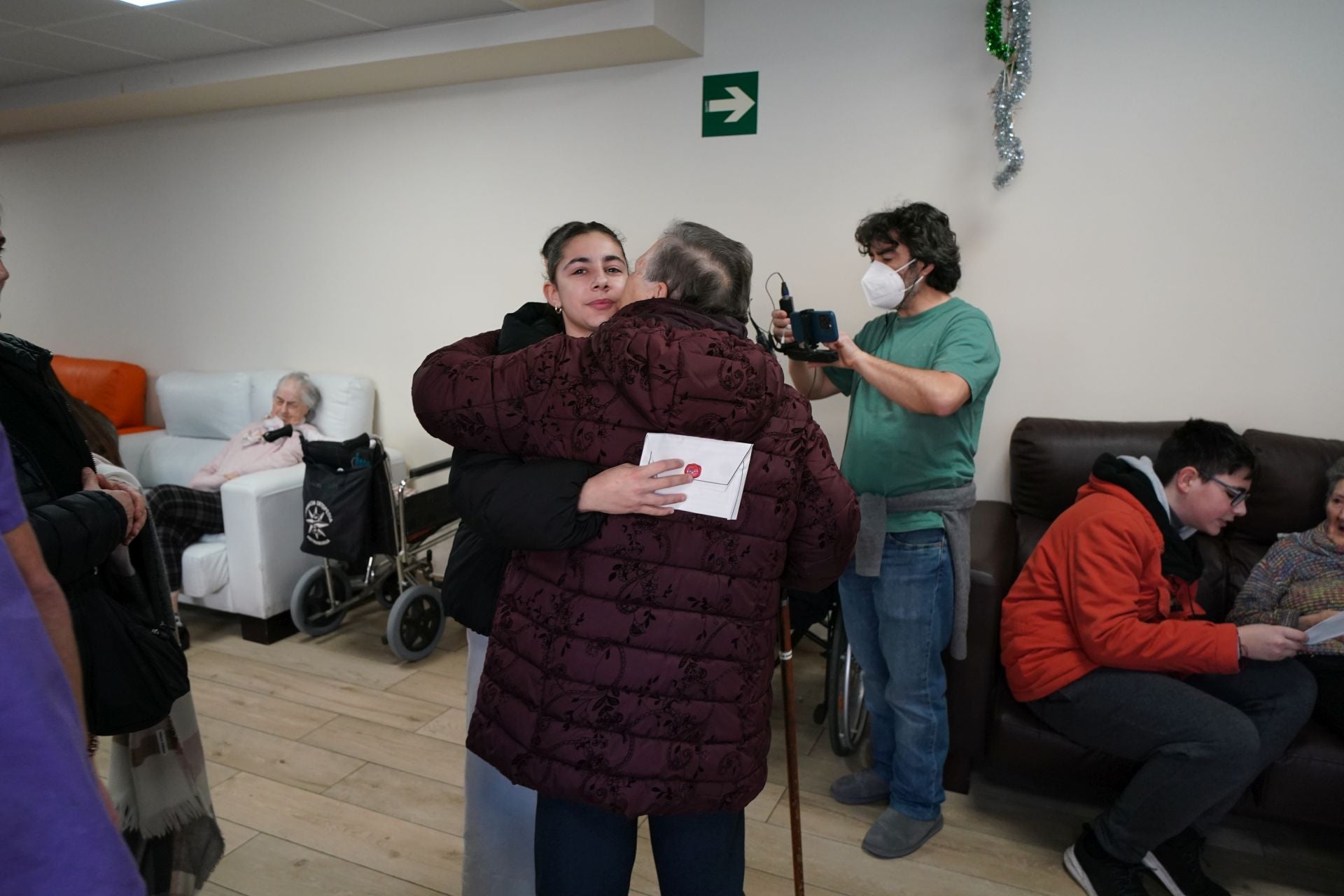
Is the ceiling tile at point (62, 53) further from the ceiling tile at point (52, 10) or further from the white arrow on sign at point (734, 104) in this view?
the white arrow on sign at point (734, 104)

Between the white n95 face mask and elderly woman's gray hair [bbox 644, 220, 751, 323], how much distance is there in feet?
3.10

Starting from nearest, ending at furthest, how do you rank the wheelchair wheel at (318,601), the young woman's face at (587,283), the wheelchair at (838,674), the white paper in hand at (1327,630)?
1. the young woman's face at (587,283)
2. the white paper in hand at (1327,630)
3. the wheelchair at (838,674)
4. the wheelchair wheel at (318,601)

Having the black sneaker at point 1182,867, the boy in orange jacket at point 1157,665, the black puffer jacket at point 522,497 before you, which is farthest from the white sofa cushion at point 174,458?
the black sneaker at point 1182,867

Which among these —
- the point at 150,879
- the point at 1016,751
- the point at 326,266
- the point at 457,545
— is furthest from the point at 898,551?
the point at 326,266

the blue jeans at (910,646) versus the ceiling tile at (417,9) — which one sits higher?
the ceiling tile at (417,9)

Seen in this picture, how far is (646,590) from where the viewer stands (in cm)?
112

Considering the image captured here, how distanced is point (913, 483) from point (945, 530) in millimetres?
145

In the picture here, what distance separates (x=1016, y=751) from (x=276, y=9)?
11.0ft

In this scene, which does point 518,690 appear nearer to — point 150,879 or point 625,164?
point 150,879

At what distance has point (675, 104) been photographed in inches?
126

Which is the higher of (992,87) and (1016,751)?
(992,87)

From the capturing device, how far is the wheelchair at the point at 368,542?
3053 mm

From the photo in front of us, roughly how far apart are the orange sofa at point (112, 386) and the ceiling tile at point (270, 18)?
1890 mm

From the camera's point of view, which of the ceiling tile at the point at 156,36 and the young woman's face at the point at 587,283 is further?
the ceiling tile at the point at 156,36
